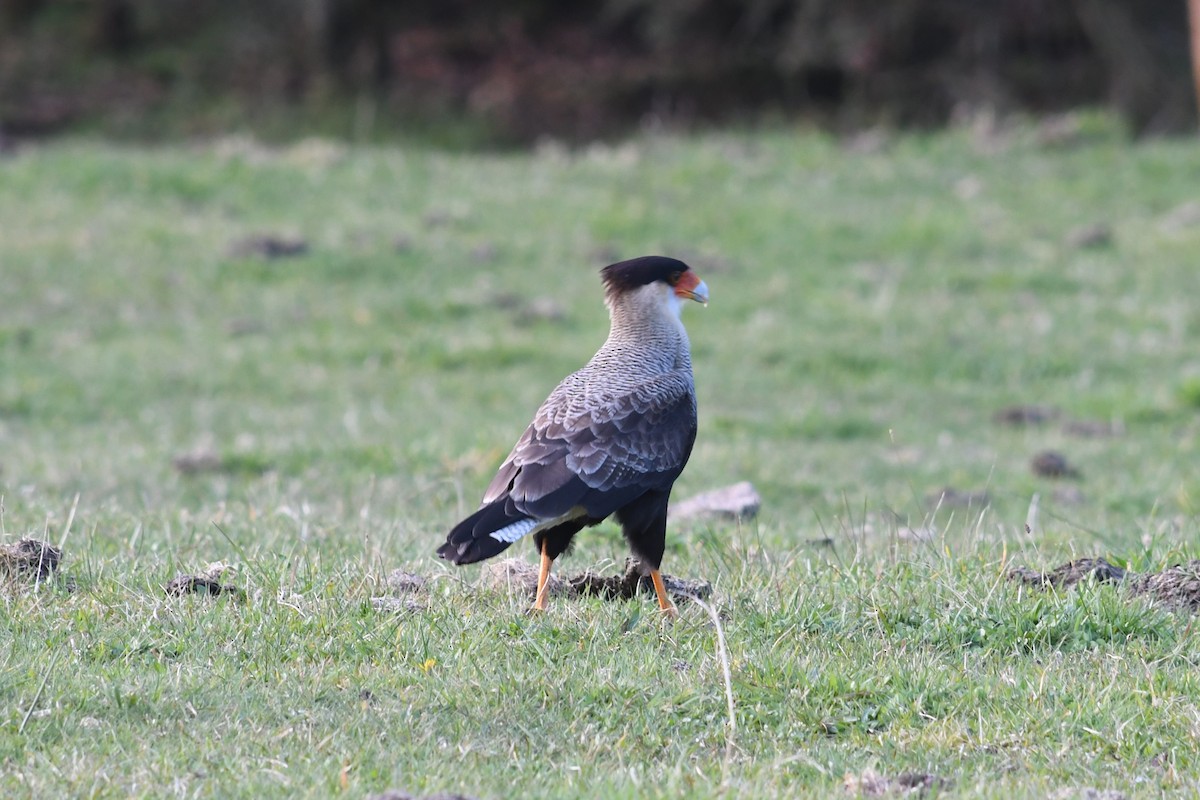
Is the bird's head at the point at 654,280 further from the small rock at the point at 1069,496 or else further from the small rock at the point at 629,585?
the small rock at the point at 1069,496

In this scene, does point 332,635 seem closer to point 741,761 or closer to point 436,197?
point 741,761

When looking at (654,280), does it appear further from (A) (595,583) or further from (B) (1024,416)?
(B) (1024,416)

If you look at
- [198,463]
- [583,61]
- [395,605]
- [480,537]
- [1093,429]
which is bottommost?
[1093,429]

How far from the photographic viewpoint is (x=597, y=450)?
513 centimetres

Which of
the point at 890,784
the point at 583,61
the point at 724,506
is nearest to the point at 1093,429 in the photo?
the point at 724,506

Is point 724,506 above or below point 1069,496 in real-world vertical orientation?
above

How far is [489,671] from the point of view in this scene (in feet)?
14.0

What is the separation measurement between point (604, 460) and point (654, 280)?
1145 millimetres

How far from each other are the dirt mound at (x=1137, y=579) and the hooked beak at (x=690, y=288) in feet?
5.71

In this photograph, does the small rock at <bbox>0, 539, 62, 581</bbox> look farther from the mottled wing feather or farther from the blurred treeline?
the blurred treeline

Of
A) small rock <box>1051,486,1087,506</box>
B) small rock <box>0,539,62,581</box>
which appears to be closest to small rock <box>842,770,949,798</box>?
small rock <box>0,539,62,581</box>

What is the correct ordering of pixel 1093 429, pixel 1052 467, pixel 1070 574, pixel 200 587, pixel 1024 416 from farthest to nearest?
pixel 1024 416 → pixel 1093 429 → pixel 1052 467 → pixel 1070 574 → pixel 200 587

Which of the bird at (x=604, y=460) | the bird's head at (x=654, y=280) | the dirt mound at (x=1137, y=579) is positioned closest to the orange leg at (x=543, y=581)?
the bird at (x=604, y=460)

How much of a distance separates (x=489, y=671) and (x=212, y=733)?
0.83 meters
